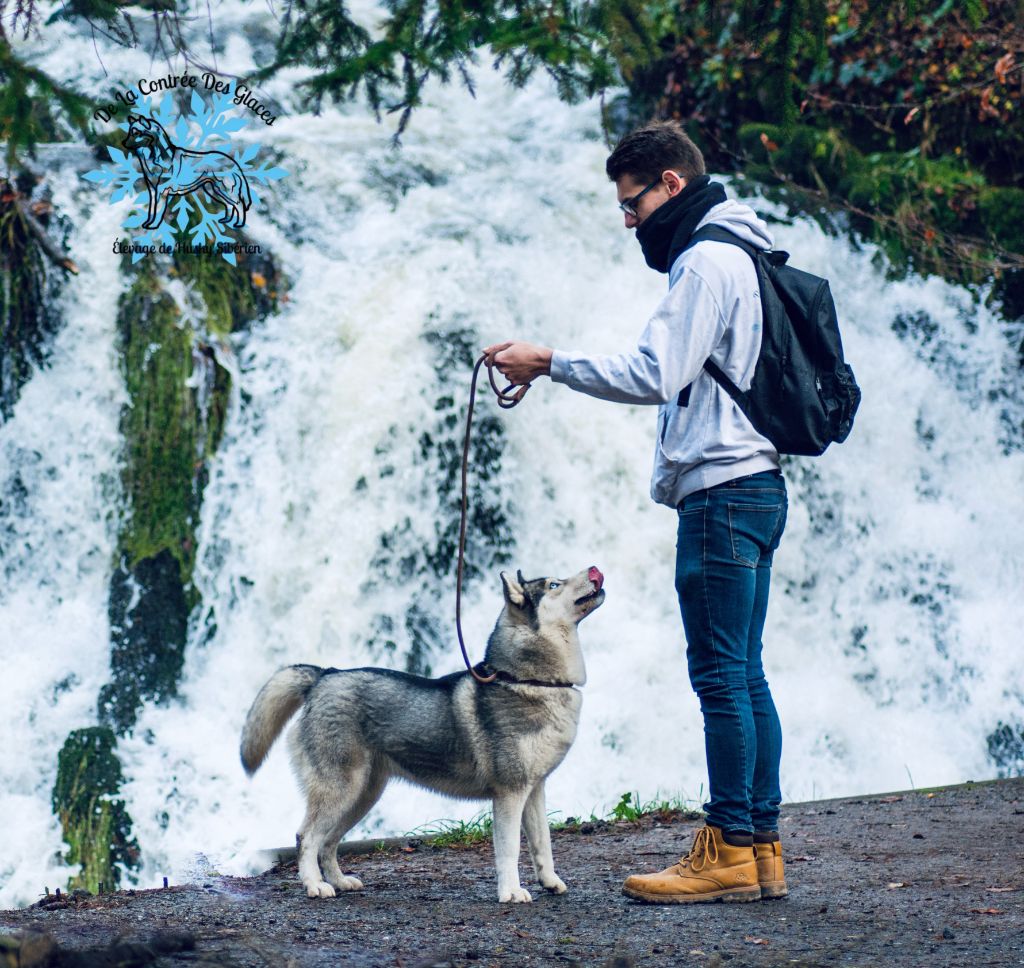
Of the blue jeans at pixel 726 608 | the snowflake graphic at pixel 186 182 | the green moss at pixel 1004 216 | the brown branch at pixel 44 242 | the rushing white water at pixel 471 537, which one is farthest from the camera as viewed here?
the green moss at pixel 1004 216

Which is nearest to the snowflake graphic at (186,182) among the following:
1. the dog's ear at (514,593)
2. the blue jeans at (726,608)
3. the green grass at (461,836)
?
the green grass at (461,836)

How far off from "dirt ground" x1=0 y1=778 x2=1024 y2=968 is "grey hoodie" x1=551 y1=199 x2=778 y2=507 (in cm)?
141

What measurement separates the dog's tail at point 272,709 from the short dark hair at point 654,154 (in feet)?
7.67

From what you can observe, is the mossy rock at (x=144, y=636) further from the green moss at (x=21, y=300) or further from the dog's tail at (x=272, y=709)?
the dog's tail at (x=272, y=709)

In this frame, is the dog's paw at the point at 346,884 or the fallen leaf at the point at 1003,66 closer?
the dog's paw at the point at 346,884

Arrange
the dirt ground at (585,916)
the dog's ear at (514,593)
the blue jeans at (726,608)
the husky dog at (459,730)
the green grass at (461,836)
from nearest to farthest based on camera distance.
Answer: the dirt ground at (585,916) → the blue jeans at (726,608) → the husky dog at (459,730) → the dog's ear at (514,593) → the green grass at (461,836)

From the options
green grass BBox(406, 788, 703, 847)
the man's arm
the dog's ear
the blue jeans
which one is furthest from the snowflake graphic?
the blue jeans

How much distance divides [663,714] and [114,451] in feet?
15.0

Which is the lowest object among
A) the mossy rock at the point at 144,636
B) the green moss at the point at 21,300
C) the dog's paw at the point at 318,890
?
the dog's paw at the point at 318,890

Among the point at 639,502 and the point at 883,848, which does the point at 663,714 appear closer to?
the point at 639,502

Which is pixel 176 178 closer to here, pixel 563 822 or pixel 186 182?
pixel 186 182

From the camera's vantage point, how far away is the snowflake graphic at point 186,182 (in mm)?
10672

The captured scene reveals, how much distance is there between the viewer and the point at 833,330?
4176 mm

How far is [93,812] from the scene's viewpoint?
309 inches
